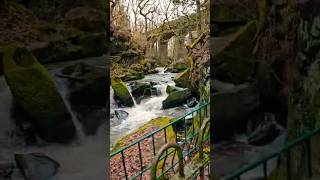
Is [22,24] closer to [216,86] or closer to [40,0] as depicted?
[40,0]

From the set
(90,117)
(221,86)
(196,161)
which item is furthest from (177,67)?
(90,117)

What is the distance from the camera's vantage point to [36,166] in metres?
2.28

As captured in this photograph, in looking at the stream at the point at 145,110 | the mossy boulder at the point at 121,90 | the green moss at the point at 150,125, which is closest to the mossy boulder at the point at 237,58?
the green moss at the point at 150,125

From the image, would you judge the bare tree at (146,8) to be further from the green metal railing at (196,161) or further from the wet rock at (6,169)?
the wet rock at (6,169)

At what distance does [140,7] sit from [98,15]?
1893 mm

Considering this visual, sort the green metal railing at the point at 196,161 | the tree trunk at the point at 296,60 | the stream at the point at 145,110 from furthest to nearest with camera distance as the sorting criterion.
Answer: the stream at the point at 145,110
the green metal railing at the point at 196,161
the tree trunk at the point at 296,60

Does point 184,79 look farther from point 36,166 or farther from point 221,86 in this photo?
point 36,166

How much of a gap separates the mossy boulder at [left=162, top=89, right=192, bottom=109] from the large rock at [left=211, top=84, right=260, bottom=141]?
1.88m

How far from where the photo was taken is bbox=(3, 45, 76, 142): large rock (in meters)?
2.28

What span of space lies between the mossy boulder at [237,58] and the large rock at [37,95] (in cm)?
100

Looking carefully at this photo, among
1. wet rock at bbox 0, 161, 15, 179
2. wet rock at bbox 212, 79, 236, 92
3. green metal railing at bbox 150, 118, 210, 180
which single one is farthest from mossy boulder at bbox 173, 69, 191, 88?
wet rock at bbox 0, 161, 15, 179

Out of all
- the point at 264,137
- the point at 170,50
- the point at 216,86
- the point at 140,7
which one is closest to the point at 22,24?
the point at 216,86

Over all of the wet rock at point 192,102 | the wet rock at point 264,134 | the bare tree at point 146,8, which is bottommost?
the wet rock at point 192,102

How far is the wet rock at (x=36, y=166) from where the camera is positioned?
7.42 feet
